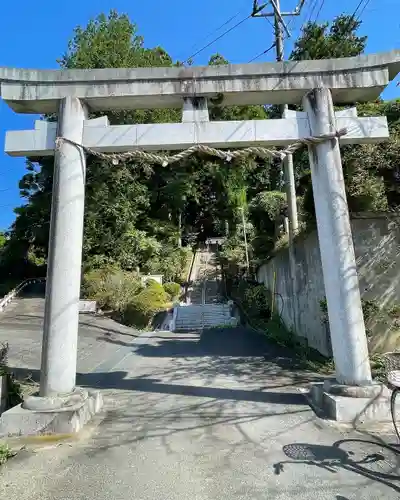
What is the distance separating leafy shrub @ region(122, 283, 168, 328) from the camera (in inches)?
619

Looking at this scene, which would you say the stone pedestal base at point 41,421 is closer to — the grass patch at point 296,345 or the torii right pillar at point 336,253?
the torii right pillar at point 336,253

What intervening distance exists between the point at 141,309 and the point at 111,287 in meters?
2.17

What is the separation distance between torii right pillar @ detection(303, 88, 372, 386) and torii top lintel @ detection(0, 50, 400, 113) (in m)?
0.34

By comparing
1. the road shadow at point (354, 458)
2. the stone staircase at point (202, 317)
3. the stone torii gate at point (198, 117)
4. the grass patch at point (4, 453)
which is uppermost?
the stone torii gate at point (198, 117)

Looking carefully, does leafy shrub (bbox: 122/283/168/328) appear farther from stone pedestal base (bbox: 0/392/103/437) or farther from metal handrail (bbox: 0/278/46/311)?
stone pedestal base (bbox: 0/392/103/437)

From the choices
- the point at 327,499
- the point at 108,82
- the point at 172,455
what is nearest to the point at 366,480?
the point at 327,499

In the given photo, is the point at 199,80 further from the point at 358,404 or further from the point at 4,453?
the point at 4,453

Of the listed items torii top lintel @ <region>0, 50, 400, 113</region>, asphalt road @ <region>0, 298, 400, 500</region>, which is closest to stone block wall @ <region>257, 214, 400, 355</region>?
asphalt road @ <region>0, 298, 400, 500</region>

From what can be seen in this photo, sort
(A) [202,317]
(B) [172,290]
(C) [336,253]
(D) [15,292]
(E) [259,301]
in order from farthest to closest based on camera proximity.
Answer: (B) [172,290], (D) [15,292], (A) [202,317], (E) [259,301], (C) [336,253]

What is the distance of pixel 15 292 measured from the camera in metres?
19.1

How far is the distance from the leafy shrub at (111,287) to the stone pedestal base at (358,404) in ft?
42.9

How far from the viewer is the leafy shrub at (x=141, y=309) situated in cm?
1572

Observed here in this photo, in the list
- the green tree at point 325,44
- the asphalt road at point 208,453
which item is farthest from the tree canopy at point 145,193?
the asphalt road at point 208,453

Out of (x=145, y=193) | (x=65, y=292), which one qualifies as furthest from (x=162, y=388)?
(x=145, y=193)
